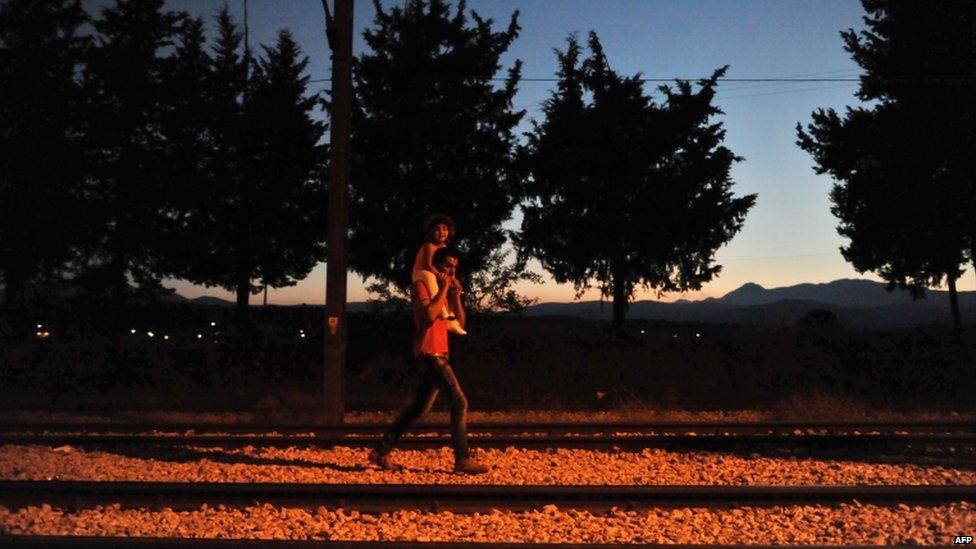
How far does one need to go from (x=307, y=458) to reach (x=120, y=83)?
24348 mm

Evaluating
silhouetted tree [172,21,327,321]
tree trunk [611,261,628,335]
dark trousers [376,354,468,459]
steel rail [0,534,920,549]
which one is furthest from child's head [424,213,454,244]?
silhouetted tree [172,21,327,321]

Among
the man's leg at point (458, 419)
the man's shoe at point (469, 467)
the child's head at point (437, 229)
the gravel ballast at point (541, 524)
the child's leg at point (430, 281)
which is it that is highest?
the child's head at point (437, 229)

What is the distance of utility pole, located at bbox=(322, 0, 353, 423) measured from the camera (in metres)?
12.2

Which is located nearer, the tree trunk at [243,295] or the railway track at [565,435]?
the railway track at [565,435]

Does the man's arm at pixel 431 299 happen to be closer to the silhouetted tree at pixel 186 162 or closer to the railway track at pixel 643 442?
the railway track at pixel 643 442

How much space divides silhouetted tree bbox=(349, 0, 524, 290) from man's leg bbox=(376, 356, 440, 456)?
16432mm

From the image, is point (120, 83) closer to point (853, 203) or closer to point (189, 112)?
point (189, 112)

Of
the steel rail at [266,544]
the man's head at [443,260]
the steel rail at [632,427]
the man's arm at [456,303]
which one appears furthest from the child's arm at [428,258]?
the steel rail at [632,427]

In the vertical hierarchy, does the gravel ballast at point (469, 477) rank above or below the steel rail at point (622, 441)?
below

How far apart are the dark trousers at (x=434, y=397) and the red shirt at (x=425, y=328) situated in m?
0.08

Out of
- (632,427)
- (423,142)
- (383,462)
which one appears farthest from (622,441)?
(423,142)

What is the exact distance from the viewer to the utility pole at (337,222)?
12250mm

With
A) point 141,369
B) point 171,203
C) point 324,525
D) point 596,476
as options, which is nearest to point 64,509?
point 324,525

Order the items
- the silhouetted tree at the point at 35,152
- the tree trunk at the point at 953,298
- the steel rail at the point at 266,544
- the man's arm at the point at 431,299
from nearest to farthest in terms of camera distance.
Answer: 1. the steel rail at the point at 266,544
2. the man's arm at the point at 431,299
3. the tree trunk at the point at 953,298
4. the silhouetted tree at the point at 35,152
